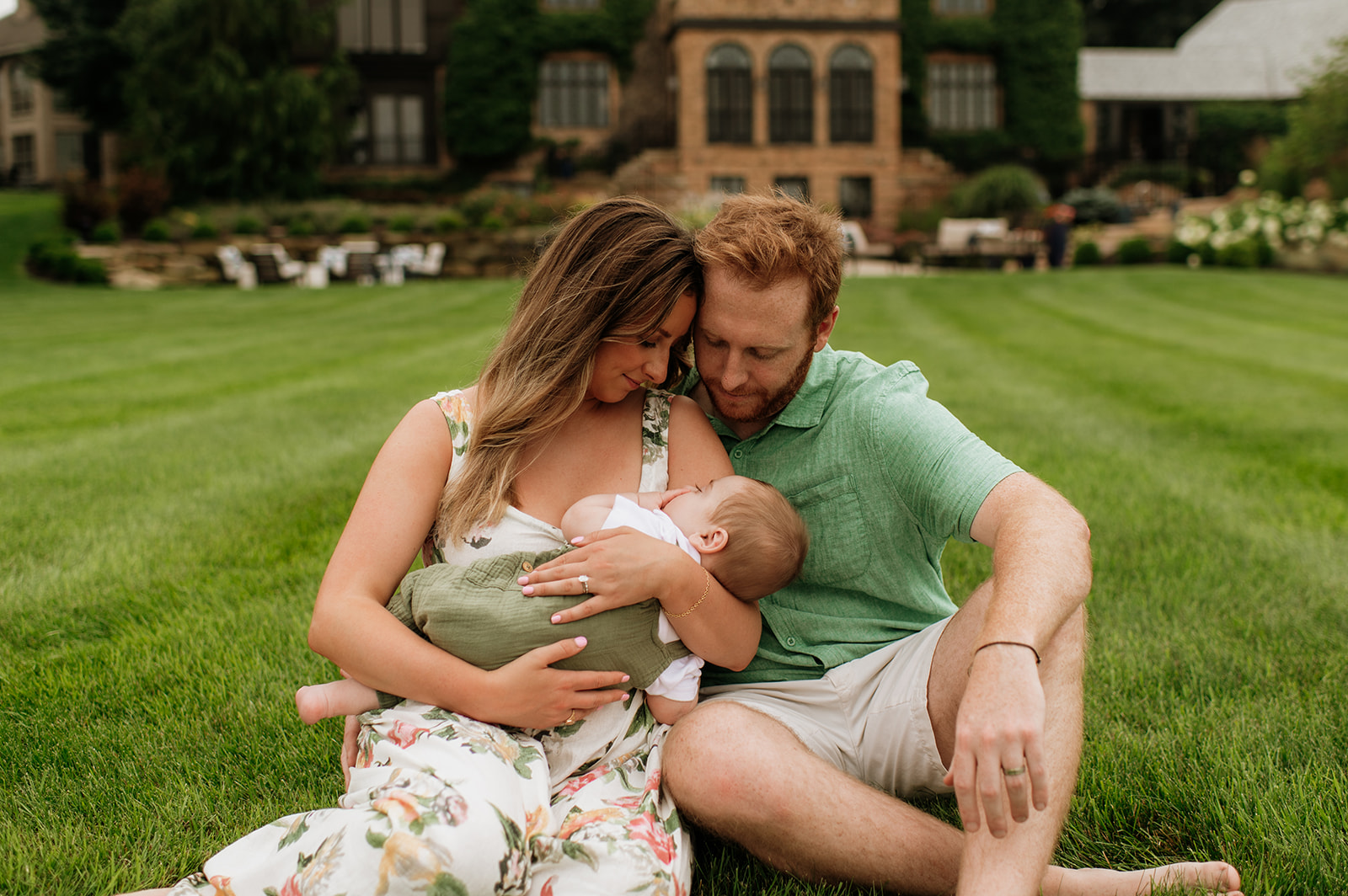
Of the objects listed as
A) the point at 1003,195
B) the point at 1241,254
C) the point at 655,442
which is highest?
the point at 1003,195

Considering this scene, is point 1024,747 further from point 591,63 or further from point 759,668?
point 591,63

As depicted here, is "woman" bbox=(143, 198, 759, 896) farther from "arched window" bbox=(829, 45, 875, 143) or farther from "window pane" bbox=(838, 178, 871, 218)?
"arched window" bbox=(829, 45, 875, 143)

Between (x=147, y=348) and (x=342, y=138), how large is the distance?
1717 centimetres

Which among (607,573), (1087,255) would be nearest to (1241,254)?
(1087,255)

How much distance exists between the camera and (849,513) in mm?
2312

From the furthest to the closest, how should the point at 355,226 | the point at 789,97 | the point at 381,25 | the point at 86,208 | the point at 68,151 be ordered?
the point at 68,151 < the point at 381,25 < the point at 789,97 < the point at 86,208 < the point at 355,226

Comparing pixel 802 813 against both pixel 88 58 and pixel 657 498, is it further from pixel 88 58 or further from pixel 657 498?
pixel 88 58

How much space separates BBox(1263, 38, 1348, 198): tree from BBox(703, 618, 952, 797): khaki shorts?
24.7 m

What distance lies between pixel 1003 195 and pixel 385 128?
59.5 feet

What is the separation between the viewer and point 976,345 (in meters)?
11.2

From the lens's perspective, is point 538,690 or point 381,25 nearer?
point 538,690

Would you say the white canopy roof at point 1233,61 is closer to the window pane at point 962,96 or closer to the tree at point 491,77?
the window pane at point 962,96

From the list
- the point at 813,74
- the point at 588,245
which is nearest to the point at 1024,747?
the point at 588,245

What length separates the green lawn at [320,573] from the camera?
2262mm
